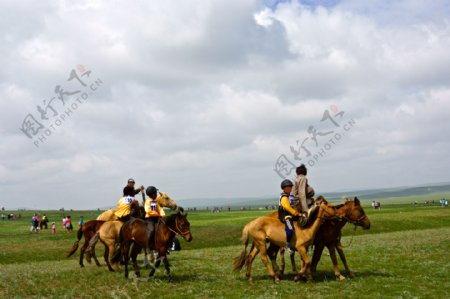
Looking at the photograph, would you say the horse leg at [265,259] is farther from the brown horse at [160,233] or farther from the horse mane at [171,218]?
the horse mane at [171,218]

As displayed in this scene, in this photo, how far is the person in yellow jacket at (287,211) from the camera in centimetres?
1458

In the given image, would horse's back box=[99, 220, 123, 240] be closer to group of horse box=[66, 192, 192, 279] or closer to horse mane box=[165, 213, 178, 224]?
group of horse box=[66, 192, 192, 279]

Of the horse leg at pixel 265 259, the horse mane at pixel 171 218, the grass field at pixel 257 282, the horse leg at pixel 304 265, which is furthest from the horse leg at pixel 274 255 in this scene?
the horse mane at pixel 171 218

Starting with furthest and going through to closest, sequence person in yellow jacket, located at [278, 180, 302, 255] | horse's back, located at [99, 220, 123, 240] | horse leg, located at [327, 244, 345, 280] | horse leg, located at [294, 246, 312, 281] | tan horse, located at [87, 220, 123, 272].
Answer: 1. horse's back, located at [99, 220, 123, 240]
2. tan horse, located at [87, 220, 123, 272]
3. horse leg, located at [327, 244, 345, 280]
4. person in yellow jacket, located at [278, 180, 302, 255]
5. horse leg, located at [294, 246, 312, 281]

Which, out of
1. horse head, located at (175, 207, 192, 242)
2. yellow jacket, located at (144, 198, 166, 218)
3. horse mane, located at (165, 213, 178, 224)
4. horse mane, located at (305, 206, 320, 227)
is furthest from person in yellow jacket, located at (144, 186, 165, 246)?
horse mane, located at (305, 206, 320, 227)

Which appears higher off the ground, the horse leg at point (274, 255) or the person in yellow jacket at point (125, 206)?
the person in yellow jacket at point (125, 206)

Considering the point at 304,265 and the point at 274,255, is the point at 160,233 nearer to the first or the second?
the point at 274,255

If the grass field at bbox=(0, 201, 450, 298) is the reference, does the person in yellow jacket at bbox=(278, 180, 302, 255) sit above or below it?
above

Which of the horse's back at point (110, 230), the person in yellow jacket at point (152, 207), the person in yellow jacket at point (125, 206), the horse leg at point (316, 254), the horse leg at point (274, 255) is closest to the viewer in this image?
the horse leg at point (316, 254)

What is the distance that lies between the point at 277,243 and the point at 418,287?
4860 mm

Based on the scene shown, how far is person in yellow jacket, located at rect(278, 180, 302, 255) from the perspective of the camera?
574 inches

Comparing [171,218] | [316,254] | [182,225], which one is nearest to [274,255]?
[316,254]

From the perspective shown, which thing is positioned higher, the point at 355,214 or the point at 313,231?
the point at 355,214

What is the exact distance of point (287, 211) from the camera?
48.1 feet
